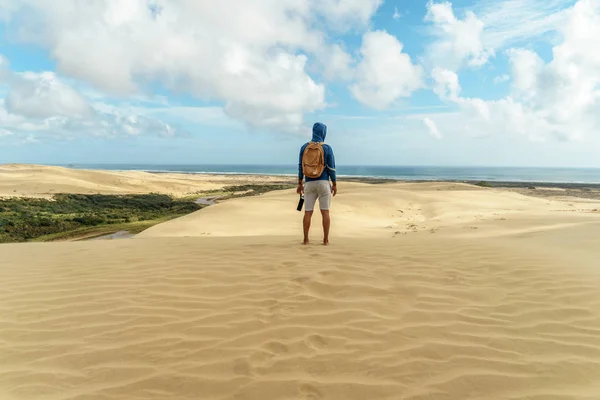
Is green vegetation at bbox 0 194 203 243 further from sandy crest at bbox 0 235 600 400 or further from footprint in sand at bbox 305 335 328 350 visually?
footprint in sand at bbox 305 335 328 350

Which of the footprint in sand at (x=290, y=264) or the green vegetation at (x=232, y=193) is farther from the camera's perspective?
the green vegetation at (x=232, y=193)

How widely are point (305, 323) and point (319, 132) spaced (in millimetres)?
3872

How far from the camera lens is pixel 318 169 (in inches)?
264

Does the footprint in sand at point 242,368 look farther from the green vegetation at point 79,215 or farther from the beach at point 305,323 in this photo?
the green vegetation at point 79,215

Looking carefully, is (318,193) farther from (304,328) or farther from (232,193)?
(232,193)

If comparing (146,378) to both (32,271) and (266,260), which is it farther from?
(32,271)

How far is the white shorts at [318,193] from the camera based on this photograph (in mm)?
6840

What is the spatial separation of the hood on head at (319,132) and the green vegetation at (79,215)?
1024 cm

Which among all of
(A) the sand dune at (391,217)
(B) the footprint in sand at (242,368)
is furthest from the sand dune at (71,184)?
(B) the footprint in sand at (242,368)

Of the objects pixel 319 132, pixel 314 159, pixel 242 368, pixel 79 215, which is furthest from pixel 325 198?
pixel 79 215

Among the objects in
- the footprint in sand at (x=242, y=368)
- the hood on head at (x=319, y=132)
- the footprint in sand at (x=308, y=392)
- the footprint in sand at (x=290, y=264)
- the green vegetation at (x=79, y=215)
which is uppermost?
the hood on head at (x=319, y=132)

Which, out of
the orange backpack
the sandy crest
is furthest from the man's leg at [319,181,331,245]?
the sandy crest

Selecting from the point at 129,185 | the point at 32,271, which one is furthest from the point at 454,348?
the point at 129,185

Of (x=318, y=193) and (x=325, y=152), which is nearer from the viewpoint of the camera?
(x=325, y=152)
